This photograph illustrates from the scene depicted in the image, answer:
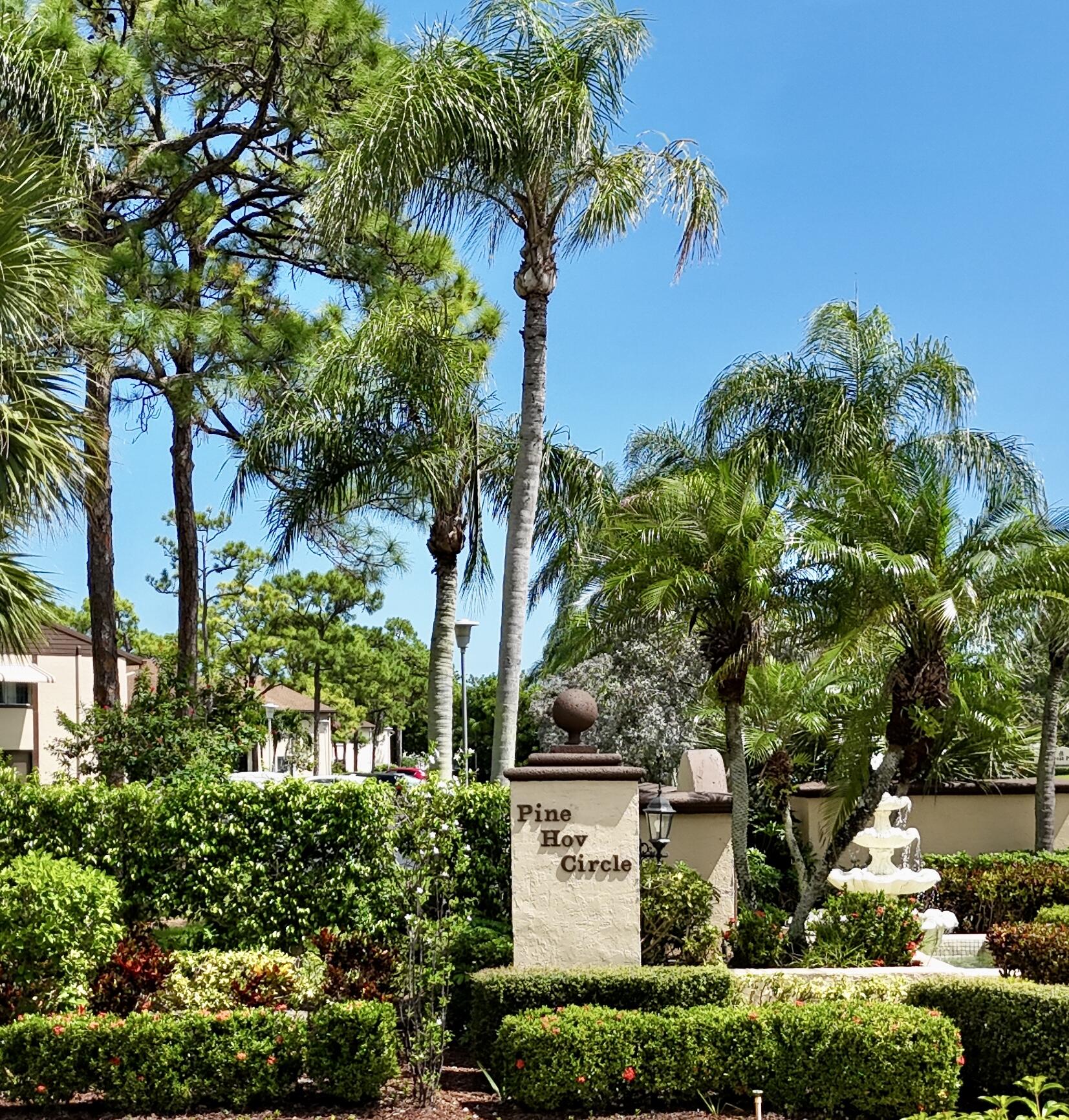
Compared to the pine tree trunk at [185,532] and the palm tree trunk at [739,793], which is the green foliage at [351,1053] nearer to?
the palm tree trunk at [739,793]

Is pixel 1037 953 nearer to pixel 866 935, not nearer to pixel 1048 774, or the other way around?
pixel 866 935

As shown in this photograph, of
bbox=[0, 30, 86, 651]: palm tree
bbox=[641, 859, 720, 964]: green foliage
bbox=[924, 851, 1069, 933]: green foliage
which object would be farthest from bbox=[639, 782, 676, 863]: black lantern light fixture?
bbox=[924, 851, 1069, 933]: green foliage

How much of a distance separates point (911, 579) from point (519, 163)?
6857mm

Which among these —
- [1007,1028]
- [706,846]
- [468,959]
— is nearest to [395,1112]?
[468,959]

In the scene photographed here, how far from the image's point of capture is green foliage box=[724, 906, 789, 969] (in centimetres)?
1152

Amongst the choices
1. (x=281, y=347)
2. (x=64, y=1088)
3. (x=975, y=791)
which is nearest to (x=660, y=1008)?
(x=64, y=1088)

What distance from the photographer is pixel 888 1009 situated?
8.75 m

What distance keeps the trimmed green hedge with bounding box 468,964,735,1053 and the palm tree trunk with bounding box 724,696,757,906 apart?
431cm

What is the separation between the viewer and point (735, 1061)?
850 centimetres

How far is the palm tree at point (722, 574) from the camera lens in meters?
12.8

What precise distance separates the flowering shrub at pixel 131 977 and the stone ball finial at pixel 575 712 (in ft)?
12.6

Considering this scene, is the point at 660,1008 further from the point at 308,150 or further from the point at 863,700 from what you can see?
the point at 308,150

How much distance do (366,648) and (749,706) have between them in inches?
1288

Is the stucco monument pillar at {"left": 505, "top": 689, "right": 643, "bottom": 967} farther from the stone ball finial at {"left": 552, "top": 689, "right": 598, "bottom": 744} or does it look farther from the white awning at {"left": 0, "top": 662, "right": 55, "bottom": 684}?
the white awning at {"left": 0, "top": 662, "right": 55, "bottom": 684}
